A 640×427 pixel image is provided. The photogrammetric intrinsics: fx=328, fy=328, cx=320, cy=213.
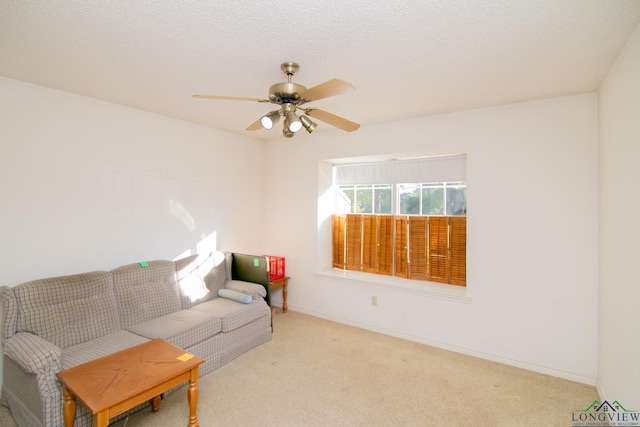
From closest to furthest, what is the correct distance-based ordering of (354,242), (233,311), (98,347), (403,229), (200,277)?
(98,347)
(233,311)
(200,277)
(403,229)
(354,242)

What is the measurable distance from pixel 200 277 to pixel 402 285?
2282 mm

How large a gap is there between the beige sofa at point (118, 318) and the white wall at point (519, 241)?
1.49 m

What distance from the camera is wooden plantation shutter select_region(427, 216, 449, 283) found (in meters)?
3.80

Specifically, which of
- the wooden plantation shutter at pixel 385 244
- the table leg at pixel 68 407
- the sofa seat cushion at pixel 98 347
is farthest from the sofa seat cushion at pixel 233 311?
the wooden plantation shutter at pixel 385 244

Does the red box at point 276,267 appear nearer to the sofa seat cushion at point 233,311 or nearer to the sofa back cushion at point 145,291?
the sofa seat cushion at point 233,311

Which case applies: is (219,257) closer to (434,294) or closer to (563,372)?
(434,294)

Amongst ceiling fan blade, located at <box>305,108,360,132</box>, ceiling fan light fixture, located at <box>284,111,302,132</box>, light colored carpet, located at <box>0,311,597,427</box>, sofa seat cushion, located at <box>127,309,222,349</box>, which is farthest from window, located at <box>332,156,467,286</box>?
ceiling fan light fixture, located at <box>284,111,302,132</box>

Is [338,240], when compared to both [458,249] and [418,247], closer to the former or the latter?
[418,247]

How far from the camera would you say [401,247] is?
412 cm

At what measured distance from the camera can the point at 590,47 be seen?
78.7 inches

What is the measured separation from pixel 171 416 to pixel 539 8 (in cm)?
332

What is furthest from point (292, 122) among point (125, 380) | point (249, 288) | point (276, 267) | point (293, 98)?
point (276, 267)

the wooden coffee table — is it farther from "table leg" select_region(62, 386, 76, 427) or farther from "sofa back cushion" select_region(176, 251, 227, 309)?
"sofa back cushion" select_region(176, 251, 227, 309)

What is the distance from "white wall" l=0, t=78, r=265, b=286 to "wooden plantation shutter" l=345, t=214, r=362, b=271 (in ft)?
5.36
